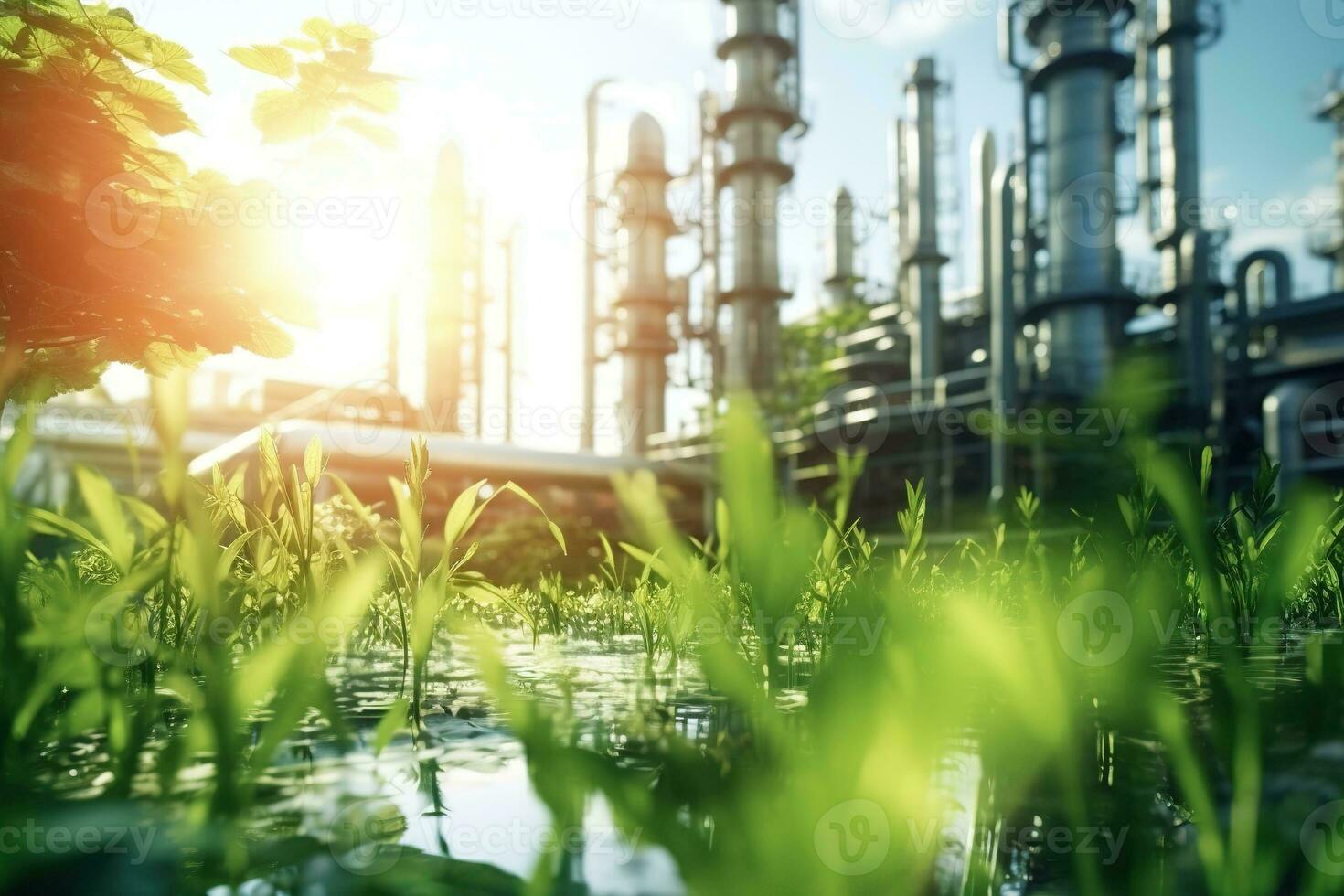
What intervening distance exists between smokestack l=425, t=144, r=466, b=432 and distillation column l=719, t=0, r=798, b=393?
23.6ft

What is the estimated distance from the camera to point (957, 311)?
1900cm

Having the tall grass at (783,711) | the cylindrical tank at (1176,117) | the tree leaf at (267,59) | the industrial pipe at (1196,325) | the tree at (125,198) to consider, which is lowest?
the tall grass at (783,711)

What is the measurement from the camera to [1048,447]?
42.9 ft

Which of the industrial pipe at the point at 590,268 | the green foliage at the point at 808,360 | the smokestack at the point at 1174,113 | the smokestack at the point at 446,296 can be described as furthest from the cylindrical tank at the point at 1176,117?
the smokestack at the point at 446,296

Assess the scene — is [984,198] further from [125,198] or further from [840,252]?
[125,198]

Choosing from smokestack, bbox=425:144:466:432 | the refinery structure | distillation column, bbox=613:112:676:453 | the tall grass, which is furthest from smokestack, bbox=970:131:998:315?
the tall grass

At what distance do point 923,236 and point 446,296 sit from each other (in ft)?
40.3

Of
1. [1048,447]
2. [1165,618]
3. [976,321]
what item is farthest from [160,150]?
[976,321]

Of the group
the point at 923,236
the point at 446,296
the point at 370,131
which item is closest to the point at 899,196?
the point at 923,236

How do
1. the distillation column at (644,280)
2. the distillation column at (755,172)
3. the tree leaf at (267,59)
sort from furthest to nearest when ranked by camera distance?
the distillation column at (644,280) < the distillation column at (755,172) < the tree leaf at (267,59)

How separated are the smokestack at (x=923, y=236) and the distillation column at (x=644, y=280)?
18.1 feet

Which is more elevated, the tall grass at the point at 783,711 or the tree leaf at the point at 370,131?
the tree leaf at the point at 370,131

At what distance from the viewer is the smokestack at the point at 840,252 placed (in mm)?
25062

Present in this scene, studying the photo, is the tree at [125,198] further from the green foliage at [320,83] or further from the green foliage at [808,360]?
the green foliage at [808,360]
